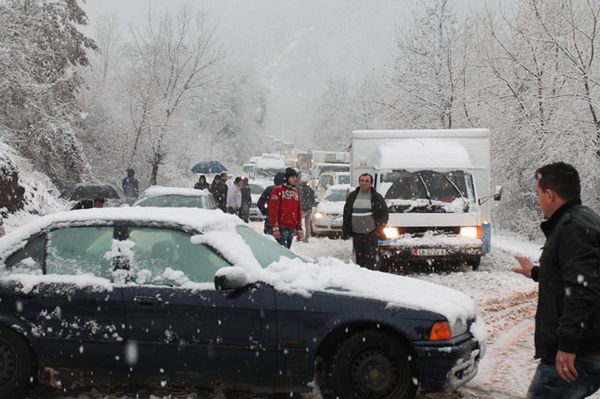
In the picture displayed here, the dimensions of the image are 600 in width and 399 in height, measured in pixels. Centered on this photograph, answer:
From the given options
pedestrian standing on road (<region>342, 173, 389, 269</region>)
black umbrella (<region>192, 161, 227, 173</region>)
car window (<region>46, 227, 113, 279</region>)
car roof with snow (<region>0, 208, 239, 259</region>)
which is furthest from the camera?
black umbrella (<region>192, 161, 227, 173</region>)

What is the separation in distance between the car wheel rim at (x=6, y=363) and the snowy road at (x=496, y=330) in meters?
0.40

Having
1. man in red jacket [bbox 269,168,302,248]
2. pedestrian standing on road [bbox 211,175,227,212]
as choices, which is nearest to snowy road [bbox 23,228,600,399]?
man in red jacket [bbox 269,168,302,248]

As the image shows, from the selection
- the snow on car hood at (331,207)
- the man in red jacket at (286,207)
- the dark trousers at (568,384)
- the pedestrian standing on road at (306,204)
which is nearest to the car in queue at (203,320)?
the dark trousers at (568,384)

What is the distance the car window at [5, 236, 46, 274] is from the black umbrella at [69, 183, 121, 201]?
16.2 m

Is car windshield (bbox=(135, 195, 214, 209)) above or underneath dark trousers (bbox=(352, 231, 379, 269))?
above

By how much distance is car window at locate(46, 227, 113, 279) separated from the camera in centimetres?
540

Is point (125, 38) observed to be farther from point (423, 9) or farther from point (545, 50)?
point (545, 50)

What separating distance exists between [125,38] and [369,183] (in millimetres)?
74276

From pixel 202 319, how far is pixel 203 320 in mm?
11

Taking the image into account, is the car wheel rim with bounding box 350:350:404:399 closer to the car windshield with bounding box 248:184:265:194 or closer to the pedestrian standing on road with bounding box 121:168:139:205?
the pedestrian standing on road with bounding box 121:168:139:205

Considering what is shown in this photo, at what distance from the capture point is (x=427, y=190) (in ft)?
43.9

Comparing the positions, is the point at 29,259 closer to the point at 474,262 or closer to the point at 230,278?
the point at 230,278

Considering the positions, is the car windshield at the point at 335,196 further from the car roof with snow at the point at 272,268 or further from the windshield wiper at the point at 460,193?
the car roof with snow at the point at 272,268

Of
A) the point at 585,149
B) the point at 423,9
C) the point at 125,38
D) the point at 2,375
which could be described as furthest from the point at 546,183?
the point at 125,38
